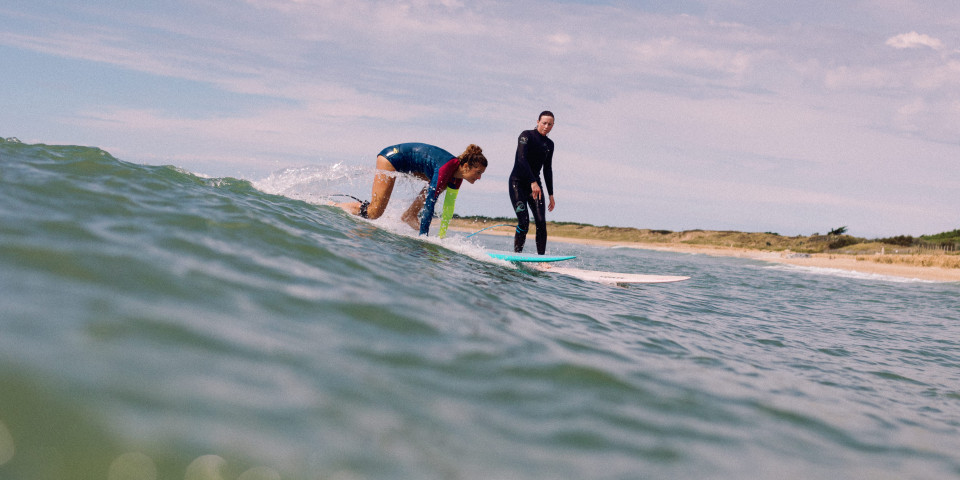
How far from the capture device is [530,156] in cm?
979

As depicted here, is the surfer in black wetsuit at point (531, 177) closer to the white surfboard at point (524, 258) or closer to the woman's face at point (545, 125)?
the woman's face at point (545, 125)

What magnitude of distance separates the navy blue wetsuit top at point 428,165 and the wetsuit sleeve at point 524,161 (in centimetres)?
144

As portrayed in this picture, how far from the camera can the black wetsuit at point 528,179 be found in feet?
31.9

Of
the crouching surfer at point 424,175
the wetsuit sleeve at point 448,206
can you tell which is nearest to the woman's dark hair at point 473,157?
the crouching surfer at point 424,175

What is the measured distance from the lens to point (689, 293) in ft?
34.5

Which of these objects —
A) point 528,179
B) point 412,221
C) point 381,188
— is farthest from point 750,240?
point 381,188

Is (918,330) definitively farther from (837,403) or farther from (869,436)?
(869,436)

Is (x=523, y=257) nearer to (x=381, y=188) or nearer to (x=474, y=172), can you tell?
(x=474, y=172)

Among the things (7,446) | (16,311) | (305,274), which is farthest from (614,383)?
(16,311)

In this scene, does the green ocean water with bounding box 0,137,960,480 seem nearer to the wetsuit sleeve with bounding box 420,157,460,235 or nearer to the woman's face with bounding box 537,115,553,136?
the wetsuit sleeve with bounding box 420,157,460,235

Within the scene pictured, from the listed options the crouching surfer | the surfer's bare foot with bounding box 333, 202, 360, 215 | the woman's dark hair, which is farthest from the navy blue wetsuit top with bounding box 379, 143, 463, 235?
the surfer's bare foot with bounding box 333, 202, 360, 215

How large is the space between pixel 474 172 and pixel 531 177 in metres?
1.64

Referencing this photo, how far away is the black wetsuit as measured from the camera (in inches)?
383

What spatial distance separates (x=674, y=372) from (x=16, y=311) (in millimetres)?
3973
